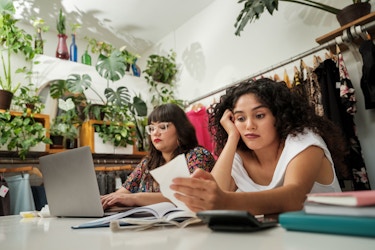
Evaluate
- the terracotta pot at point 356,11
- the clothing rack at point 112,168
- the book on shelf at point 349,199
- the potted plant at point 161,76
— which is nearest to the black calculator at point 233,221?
the book on shelf at point 349,199

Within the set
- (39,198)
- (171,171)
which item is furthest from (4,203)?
(171,171)

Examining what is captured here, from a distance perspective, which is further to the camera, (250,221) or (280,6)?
(280,6)

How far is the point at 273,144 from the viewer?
127cm

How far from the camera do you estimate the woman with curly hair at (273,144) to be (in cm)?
99

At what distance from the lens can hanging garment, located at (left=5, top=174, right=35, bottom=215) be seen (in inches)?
97.0

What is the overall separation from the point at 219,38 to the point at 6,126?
2.32 m

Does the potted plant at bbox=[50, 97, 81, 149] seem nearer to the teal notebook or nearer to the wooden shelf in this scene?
the wooden shelf

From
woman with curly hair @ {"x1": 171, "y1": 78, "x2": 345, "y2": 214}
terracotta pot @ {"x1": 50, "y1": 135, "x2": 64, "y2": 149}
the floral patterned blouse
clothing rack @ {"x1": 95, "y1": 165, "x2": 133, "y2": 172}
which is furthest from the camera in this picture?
clothing rack @ {"x1": 95, "y1": 165, "x2": 133, "y2": 172}

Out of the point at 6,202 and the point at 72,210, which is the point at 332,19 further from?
the point at 6,202

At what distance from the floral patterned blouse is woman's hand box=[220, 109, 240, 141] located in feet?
1.13

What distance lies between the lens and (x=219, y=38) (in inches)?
134

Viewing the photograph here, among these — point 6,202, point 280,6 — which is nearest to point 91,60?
point 6,202

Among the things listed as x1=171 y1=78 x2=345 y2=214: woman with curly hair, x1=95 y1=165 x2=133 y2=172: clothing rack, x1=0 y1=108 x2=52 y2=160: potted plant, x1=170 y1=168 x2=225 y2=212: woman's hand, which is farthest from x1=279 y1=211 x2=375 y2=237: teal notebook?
x1=95 y1=165 x2=133 y2=172: clothing rack

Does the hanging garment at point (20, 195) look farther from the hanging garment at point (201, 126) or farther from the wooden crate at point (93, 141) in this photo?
the hanging garment at point (201, 126)
